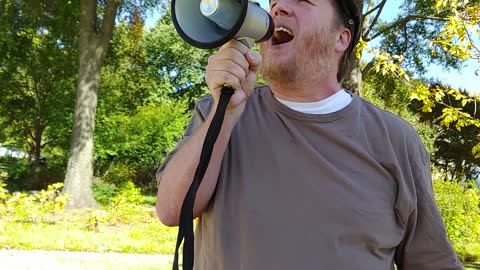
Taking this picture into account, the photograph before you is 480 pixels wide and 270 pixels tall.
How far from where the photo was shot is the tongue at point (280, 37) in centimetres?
175

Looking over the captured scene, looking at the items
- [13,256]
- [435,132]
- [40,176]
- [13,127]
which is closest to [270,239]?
[13,256]

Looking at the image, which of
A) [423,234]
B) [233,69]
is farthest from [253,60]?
[423,234]

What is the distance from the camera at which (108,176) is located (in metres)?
19.8

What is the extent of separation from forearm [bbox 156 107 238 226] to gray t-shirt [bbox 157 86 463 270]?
0.05m

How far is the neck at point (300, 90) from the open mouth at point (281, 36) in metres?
0.13

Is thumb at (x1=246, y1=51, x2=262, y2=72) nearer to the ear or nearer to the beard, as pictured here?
the beard

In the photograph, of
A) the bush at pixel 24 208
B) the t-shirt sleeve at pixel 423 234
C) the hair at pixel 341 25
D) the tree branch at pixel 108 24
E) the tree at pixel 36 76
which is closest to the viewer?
the t-shirt sleeve at pixel 423 234

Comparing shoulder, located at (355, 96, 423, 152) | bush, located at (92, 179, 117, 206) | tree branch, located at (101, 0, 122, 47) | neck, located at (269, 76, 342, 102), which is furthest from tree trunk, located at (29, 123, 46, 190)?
shoulder, located at (355, 96, 423, 152)

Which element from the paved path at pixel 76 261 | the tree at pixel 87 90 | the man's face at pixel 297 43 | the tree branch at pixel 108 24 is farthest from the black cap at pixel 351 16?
the tree branch at pixel 108 24

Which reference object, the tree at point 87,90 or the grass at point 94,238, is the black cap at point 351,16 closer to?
the grass at point 94,238

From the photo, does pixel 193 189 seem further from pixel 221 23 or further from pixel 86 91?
pixel 86 91

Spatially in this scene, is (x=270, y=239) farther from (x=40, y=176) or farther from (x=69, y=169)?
(x=40, y=176)

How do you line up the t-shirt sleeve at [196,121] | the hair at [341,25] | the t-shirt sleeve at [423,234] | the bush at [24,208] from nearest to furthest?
the t-shirt sleeve at [196,121]
the t-shirt sleeve at [423,234]
the hair at [341,25]
the bush at [24,208]

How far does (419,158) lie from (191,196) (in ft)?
2.76
